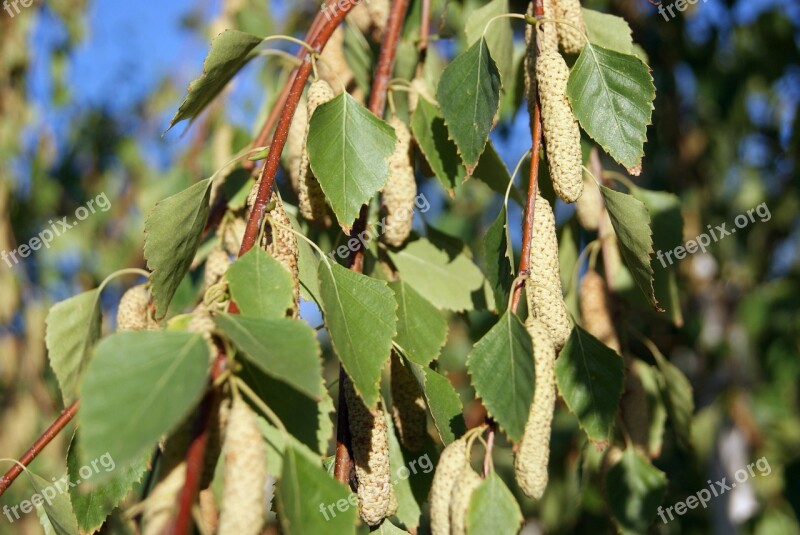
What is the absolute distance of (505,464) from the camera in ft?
9.12

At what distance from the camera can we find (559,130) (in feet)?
2.99

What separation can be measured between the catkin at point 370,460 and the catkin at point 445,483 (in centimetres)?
6

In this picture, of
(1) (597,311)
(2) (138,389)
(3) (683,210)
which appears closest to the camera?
(2) (138,389)

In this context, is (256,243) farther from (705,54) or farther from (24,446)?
(24,446)

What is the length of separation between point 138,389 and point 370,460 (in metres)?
0.33

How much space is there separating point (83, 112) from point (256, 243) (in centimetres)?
374

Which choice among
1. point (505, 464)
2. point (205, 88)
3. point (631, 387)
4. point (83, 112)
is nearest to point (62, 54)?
point (83, 112)

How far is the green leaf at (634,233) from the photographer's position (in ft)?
3.01

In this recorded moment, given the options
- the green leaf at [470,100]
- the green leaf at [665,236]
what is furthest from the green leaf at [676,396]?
the green leaf at [470,100]

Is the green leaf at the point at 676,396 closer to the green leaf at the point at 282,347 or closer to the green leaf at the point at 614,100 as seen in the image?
the green leaf at the point at 614,100

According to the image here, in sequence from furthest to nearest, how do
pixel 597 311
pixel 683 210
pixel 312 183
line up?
pixel 683 210, pixel 597 311, pixel 312 183

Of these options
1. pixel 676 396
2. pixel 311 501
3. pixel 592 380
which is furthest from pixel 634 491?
pixel 311 501

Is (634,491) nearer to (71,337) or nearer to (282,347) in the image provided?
(282,347)

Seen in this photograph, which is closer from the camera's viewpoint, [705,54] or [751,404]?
[705,54]
